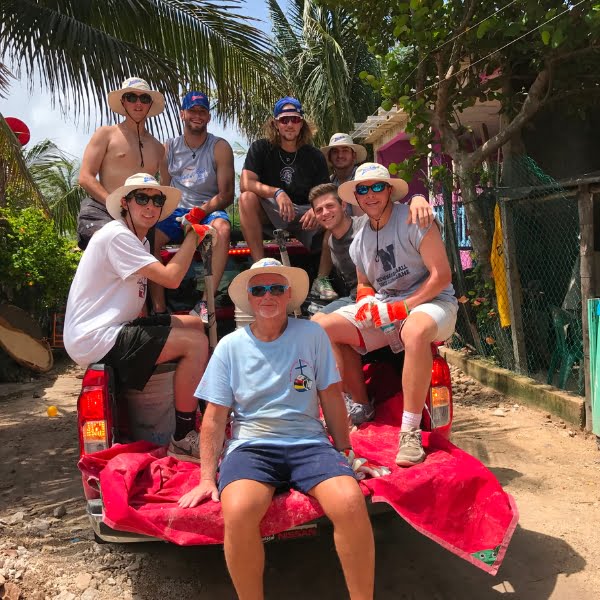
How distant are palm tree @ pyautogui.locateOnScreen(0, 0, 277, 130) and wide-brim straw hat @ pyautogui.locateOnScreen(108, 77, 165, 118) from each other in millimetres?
2253

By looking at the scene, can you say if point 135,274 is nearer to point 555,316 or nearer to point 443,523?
point 443,523

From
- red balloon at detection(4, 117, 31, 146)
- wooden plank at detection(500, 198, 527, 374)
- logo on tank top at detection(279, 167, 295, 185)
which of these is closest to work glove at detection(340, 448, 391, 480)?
logo on tank top at detection(279, 167, 295, 185)

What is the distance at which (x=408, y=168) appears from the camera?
8312mm

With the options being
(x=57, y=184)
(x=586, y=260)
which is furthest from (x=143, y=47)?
(x=57, y=184)

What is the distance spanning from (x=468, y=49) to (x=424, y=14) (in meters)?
1.06

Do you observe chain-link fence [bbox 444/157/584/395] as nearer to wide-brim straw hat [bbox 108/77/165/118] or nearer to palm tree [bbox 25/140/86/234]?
wide-brim straw hat [bbox 108/77/165/118]

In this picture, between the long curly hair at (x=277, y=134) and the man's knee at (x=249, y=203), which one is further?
the long curly hair at (x=277, y=134)

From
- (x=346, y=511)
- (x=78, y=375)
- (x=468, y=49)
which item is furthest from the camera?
(x=78, y=375)

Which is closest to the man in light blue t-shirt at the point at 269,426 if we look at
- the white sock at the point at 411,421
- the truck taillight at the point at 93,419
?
the white sock at the point at 411,421

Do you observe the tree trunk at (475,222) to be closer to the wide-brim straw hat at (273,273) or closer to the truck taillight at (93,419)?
the wide-brim straw hat at (273,273)

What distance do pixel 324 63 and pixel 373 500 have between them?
64.1 ft

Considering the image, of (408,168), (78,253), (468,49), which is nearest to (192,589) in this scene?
(408,168)

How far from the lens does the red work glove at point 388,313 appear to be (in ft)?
13.1

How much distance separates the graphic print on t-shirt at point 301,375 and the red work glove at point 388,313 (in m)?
0.77
